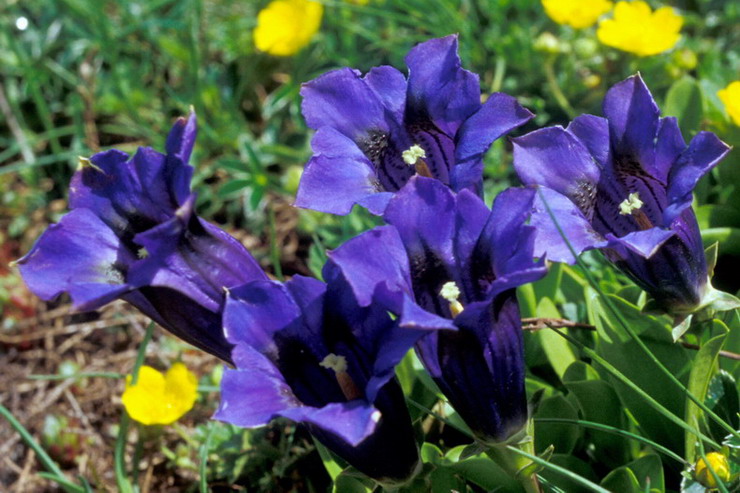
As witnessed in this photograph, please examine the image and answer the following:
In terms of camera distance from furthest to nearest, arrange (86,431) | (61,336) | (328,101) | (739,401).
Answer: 1. (61,336)
2. (86,431)
3. (739,401)
4. (328,101)

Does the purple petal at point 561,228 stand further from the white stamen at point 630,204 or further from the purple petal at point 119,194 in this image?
the purple petal at point 119,194

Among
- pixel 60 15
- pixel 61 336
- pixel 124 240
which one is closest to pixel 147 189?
pixel 124 240

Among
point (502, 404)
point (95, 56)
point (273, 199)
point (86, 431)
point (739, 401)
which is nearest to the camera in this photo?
point (502, 404)

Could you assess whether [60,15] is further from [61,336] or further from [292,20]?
[61,336]

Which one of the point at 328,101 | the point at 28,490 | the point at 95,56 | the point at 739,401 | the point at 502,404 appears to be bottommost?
the point at 28,490

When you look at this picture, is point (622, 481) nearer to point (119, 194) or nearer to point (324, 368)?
point (324, 368)

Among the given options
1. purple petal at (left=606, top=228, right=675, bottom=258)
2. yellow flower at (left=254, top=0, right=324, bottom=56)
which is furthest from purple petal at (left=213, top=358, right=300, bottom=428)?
yellow flower at (left=254, top=0, right=324, bottom=56)

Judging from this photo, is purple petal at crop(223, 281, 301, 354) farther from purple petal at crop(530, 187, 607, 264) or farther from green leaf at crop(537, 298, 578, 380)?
green leaf at crop(537, 298, 578, 380)

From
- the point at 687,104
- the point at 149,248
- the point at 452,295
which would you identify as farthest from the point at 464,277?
the point at 687,104
